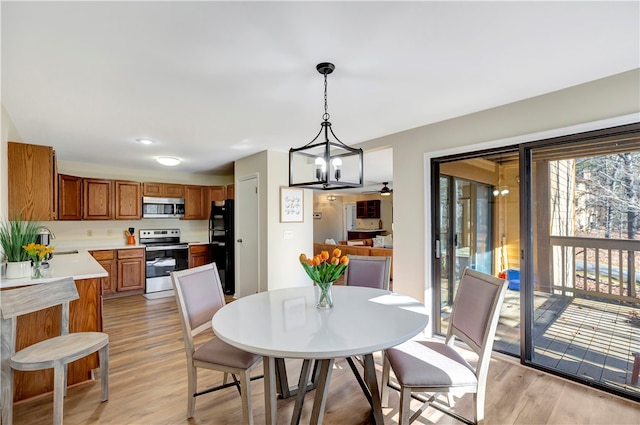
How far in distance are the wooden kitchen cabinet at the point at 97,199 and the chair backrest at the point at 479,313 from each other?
5622mm

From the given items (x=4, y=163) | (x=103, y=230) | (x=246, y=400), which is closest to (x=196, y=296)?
(x=246, y=400)

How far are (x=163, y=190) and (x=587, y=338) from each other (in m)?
6.29

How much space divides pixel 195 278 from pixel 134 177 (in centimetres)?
457

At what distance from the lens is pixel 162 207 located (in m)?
5.75

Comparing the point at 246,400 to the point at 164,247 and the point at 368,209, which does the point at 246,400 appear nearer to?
the point at 164,247

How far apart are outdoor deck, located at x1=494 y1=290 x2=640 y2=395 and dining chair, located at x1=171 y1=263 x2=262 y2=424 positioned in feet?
8.03

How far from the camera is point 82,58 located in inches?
73.3

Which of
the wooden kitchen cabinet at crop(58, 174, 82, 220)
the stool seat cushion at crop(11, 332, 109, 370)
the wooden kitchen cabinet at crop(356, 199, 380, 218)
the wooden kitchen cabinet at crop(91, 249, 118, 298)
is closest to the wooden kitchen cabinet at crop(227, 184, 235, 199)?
the wooden kitchen cabinet at crop(91, 249, 118, 298)

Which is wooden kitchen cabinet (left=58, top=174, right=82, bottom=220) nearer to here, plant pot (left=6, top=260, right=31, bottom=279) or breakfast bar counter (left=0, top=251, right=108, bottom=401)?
breakfast bar counter (left=0, top=251, right=108, bottom=401)

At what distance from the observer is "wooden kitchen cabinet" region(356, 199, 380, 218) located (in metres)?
10.4

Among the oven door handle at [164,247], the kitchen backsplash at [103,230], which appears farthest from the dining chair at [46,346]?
the kitchen backsplash at [103,230]

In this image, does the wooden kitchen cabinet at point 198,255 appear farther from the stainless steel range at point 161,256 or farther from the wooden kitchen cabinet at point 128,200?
the wooden kitchen cabinet at point 128,200

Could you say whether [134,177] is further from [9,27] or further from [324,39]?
[324,39]

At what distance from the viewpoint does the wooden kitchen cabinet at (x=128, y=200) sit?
17.5 ft
